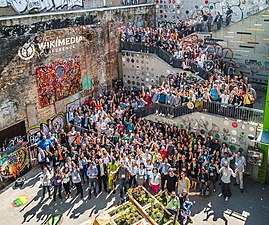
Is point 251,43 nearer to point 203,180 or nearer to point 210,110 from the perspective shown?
point 210,110

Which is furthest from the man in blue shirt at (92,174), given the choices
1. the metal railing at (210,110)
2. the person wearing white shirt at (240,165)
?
the person wearing white shirt at (240,165)

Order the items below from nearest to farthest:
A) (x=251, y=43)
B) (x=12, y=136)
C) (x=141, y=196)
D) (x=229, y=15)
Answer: (x=141, y=196) < (x=12, y=136) < (x=251, y=43) < (x=229, y=15)

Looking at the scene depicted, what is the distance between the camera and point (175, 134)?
16.1 meters

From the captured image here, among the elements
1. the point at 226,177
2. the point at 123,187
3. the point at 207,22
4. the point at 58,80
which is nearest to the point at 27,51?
the point at 58,80

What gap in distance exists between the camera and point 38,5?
16922 mm

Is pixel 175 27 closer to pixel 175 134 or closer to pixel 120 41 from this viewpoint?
pixel 120 41

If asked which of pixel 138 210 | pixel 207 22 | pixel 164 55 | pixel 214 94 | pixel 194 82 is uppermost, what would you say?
pixel 207 22

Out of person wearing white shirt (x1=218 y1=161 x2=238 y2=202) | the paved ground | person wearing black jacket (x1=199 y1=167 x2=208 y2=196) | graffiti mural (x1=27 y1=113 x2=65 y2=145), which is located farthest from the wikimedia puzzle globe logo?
person wearing white shirt (x1=218 y1=161 x2=238 y2=202)

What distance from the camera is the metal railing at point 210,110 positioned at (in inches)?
567

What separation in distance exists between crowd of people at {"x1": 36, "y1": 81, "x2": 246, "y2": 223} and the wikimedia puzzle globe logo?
4.09 m

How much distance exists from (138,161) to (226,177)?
144 inches

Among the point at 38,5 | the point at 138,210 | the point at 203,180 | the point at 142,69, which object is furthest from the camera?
the point at 142,69

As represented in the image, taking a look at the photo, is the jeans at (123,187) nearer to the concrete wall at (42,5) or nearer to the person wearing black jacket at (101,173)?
the person wearing black jacket at (101,173)

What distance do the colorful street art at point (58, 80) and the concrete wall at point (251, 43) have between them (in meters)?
10.4
